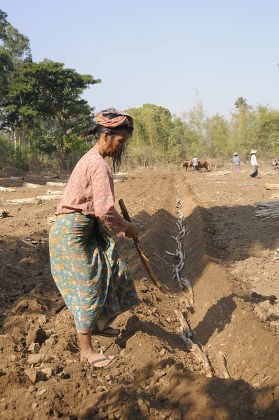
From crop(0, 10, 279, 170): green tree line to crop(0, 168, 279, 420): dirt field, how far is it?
1880cm

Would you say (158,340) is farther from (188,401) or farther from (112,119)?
(112,119)

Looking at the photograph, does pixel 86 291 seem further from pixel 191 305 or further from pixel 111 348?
pixel 191 305

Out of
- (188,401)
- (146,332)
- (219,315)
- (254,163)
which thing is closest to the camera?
(188,401)

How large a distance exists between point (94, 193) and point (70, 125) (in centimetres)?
2702

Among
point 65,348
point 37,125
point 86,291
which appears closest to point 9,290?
point 65,348

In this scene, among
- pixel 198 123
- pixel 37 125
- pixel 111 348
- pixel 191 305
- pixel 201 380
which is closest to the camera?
pixel 201 380

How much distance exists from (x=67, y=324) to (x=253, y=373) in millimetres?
1688

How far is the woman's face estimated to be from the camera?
286 cm

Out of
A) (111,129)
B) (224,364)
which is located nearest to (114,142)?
(111,129)

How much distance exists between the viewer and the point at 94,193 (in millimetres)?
2629

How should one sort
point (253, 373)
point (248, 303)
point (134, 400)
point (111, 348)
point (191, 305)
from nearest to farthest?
point (134, 400) → point (253, 373) → point (111, 348) → point (248, 303) → point (191, 305)

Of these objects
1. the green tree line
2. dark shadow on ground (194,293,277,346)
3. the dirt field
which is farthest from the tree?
dark shadow on ground (194,293,277,346)

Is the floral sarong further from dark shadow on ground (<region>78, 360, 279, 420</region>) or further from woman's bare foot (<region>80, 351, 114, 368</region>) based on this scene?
dark shadow on ground (<region>78, 360, 279, 420</region>)

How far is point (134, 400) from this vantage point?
2.38 metres
